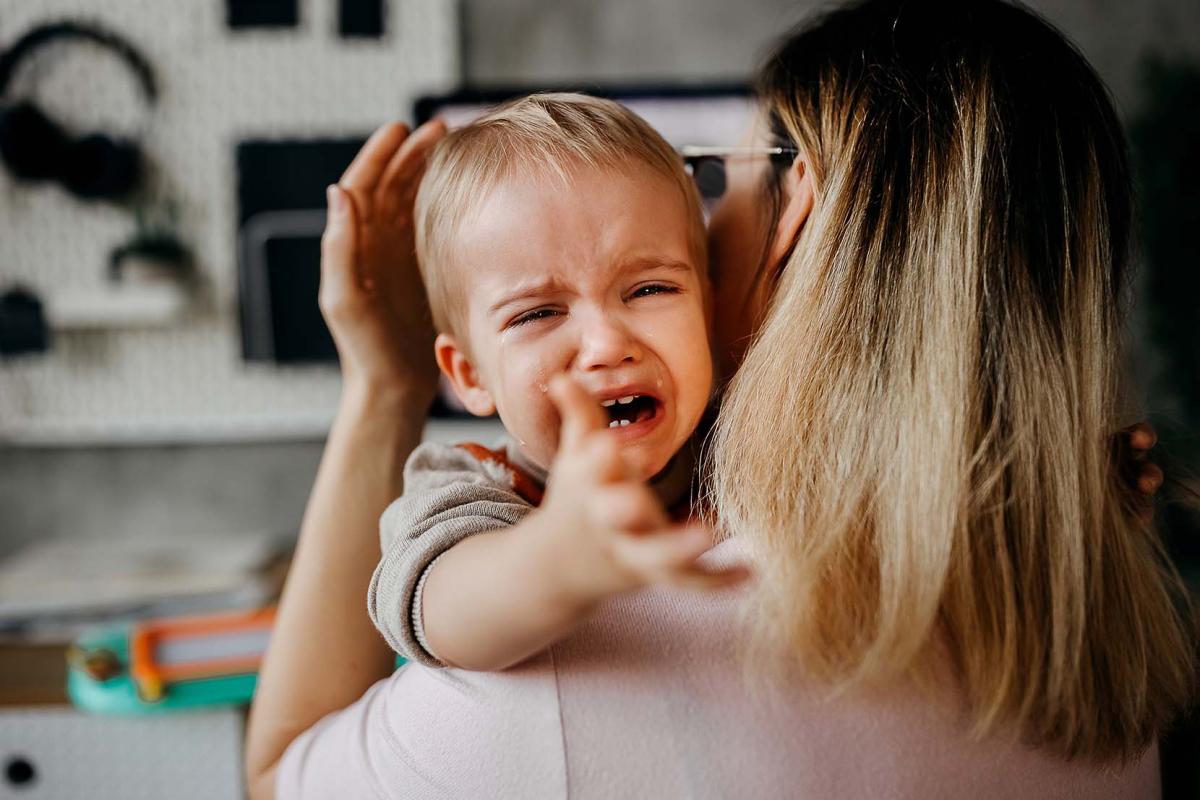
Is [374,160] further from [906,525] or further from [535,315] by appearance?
[906,525]

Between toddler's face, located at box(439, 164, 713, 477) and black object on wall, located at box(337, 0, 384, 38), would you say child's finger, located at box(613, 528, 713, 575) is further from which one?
black object on wall, located at box(337, 0, 384, 38)

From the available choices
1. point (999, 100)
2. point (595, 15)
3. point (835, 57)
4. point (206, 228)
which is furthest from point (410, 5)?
point (999, 100)

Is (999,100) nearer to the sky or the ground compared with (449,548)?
nearer to the sky

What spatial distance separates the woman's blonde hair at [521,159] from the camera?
641mm

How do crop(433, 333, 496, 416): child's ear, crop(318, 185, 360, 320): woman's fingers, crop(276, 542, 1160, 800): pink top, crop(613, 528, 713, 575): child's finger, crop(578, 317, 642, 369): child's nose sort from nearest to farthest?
crop(613, 528, 713, 575): child's finger → crop(276, 542, 1160, 800): pink top → crop(578, 317, 642, 369): child's nose → crop(433, 333, 496, 416): child's ear → crop(318, 185, 360, 320): woman's fingers

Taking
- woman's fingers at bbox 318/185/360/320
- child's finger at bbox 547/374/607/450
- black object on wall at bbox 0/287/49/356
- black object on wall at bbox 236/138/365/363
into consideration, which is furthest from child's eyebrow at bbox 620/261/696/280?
black object on wall at bbox 0/287/49/356

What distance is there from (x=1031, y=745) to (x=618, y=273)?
14.9 inches

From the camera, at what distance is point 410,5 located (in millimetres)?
1396

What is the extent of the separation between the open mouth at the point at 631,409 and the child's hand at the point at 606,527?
0.22 m

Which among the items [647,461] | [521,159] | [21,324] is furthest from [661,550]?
[21,324]

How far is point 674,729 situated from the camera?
0.46 meters

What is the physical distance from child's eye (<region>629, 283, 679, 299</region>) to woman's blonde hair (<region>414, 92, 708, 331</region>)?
0.17ft

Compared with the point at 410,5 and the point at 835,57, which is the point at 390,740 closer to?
the point at 835,57

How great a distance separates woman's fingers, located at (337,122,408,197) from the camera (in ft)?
2.84
